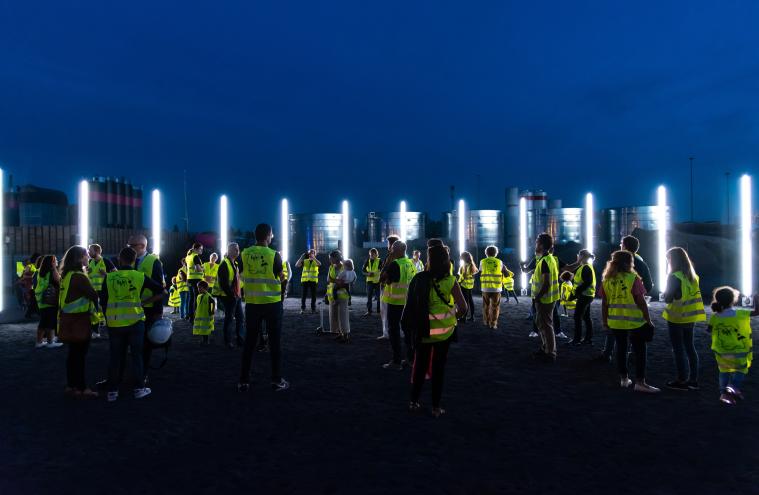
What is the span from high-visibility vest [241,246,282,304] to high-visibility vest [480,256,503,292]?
649cm

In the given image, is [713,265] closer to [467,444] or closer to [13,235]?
[467,444]

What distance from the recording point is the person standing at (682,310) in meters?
6.85

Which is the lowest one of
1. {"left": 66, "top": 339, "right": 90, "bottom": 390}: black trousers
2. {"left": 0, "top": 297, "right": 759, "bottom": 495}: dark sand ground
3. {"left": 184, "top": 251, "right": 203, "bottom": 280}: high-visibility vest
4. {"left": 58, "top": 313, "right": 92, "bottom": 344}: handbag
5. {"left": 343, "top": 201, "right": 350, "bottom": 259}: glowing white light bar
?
{"left": 0, "top": 297, "right": 759, "bottom": 495}: dark sand ground

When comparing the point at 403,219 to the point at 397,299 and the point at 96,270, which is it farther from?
the point at 397,299

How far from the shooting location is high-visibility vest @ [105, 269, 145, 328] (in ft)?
21.4

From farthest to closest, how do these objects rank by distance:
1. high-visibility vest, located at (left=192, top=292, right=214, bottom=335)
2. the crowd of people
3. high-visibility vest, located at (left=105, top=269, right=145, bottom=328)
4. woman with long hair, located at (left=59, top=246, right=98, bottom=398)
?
high-visibility vest, located at (left=192, top=292, right=214, bottom=335)
woman with long hair, located at (left=59, top=246, right=98, bottom=398)
high-visibility vest, located at (left=105, top=269, right=145, bottom=328)
the crowd of people

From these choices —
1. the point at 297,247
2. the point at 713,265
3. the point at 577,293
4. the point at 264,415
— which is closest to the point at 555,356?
the point at 577,293

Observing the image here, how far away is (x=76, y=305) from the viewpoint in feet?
21.7

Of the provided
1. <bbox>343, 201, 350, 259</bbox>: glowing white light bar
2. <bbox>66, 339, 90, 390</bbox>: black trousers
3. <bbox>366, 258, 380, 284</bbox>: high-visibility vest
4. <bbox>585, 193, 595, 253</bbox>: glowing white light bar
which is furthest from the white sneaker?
<bbox>343, 201, 350, 259</bbox>: glowing white light bar

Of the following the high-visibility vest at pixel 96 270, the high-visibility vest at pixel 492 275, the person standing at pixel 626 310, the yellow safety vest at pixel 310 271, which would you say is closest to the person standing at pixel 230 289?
the high-visibility vest at pixel 96 270

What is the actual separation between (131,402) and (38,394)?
141 cm

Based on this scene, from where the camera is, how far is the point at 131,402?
6.62m

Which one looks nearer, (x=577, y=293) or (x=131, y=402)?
(x=131, y=402)

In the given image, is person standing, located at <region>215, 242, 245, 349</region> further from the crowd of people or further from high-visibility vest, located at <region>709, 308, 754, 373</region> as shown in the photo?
high-visibility vest, located at <region>709, 308, 754, 373</region>
